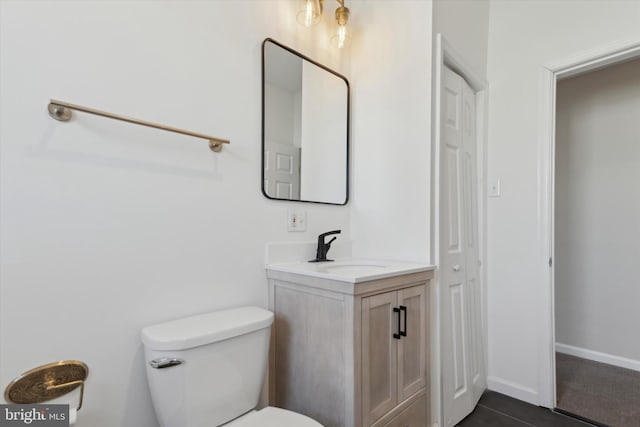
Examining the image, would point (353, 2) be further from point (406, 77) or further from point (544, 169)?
point (544, 169)

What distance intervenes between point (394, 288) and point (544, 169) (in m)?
1.32

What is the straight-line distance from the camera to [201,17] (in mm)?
1294

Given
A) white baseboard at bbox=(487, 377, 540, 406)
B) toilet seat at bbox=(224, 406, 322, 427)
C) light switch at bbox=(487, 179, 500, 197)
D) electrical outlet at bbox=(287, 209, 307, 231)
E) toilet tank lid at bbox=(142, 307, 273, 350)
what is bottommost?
white baseboard at bbox=(487, 377, 540, 406)

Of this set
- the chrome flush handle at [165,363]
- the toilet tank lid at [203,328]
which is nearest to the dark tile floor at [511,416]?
the toilet tank lid at [203,328]

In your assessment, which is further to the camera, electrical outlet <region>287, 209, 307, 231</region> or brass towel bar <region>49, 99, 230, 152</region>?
electrical outlet <region>287, 209, 307, 231</region>

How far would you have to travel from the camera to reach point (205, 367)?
103cm

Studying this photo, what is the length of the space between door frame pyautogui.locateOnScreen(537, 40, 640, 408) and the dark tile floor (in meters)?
0.09

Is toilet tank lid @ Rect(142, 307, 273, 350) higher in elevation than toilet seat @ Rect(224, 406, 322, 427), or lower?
higher

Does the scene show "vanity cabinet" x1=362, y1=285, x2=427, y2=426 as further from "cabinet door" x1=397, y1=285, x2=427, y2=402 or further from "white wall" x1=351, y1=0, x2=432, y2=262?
"white wall" x1=351, y1=0, x2=432, y2=262

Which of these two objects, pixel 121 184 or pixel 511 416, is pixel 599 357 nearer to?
pixel 511 416

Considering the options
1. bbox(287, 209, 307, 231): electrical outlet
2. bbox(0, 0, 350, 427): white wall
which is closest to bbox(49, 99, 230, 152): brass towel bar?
bbox(0, 0, 350, 427): white wall

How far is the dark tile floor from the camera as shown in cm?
172

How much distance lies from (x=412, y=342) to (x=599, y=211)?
2.32 meters

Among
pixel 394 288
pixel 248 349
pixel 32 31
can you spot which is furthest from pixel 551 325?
pixel 32 31
